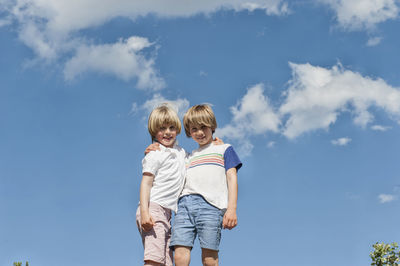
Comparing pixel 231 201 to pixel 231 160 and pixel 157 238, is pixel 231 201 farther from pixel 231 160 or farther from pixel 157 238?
pixel 157 238

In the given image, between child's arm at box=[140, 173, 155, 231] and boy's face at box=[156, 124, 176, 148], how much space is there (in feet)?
1.86

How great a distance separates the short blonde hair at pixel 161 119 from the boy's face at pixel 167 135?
0.15ft

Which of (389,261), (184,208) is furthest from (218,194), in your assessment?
(389,261)

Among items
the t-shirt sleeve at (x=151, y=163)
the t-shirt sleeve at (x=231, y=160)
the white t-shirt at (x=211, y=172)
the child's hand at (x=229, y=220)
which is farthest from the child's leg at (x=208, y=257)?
the t-shirt sleeve at (x=151, y=163)

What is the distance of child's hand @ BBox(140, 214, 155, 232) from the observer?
19.1ft

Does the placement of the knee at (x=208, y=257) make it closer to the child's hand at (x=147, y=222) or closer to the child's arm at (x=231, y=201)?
the child's arm at (x=231, y=201)

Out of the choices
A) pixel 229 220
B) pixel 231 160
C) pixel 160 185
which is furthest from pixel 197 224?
pixel 231 160

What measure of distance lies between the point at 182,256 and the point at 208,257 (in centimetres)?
35

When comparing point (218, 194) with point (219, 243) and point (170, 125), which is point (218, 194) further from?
point (170, 125)

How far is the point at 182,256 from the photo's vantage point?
18.6ft

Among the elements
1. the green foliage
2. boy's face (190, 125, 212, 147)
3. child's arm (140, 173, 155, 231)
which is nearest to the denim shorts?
child's arm (140, 173, 155, 231)

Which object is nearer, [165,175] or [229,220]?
[229,220]

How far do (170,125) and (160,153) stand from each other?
Answer: 47 centimetres

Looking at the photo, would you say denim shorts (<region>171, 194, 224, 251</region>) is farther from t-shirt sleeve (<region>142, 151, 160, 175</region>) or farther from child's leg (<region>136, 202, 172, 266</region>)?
t-shirt sleeve (<region>142, 151, 160, 175</region>)
